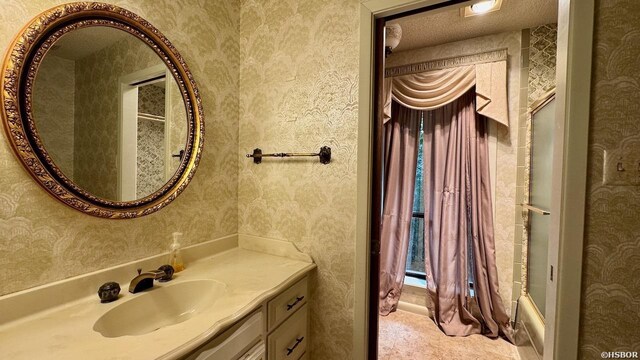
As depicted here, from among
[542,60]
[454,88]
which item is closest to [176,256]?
[454,88]

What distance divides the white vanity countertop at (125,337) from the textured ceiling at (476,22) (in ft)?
5.94

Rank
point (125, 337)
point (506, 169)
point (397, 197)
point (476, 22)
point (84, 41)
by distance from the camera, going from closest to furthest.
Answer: point (125, 337)
point (84, 41)
point (476, 22)
point (506, 169)
point (397, 197)

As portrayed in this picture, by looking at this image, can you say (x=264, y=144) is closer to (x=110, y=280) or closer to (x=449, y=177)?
(x=110, y=280)

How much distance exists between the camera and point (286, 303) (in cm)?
107

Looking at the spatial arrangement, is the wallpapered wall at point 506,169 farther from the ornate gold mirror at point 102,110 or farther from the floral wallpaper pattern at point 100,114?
the floral wallpaper pattern at point 100,114

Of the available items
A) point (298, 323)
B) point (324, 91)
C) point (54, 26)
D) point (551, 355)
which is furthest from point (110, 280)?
point (551, 355)

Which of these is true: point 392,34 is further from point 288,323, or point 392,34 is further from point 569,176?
point 288,323

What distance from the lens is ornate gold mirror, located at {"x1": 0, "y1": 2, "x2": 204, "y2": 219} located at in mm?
763

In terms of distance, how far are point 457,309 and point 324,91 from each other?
6.85ft

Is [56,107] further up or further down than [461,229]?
further up

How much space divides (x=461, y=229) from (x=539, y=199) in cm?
56

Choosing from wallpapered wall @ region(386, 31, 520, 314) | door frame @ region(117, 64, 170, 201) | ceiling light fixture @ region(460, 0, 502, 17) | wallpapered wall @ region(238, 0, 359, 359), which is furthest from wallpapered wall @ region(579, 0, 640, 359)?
door frame @ region(117, 64, 170, 201)

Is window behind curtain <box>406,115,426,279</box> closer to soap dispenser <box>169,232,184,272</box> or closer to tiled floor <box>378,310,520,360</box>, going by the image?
tiled floor <box>378,310,520,360</box>

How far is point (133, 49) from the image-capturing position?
1.02 metres
